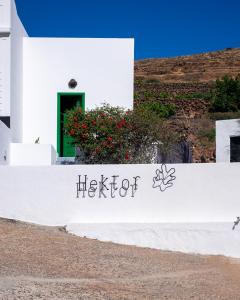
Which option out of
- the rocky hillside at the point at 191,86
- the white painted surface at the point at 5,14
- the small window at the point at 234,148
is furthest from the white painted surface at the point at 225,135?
the white painted surface at the point at 5,14

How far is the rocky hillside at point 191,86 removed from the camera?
83.4 feet

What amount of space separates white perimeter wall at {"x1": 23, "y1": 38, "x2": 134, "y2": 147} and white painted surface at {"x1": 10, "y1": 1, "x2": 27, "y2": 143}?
0.43 meters

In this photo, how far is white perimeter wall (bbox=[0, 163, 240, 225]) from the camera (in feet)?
41.6

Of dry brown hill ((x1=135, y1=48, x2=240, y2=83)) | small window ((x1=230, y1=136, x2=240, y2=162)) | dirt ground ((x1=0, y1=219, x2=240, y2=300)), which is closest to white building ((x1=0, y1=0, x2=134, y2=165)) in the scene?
small window ((x1=230, y1=136, x2=240, y2=162))

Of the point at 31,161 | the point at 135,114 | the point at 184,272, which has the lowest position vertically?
the point at 184,272

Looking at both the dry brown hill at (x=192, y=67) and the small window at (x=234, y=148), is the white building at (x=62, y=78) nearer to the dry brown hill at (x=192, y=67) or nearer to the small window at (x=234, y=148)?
the small window at (x=234, y=148)

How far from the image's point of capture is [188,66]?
5466cm

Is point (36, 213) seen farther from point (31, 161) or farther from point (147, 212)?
point (31, 161)

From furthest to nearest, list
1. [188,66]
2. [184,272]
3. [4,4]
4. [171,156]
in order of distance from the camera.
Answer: [188,66] < [171,156] < [4,4] < [184,272]

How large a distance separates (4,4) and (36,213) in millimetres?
6207

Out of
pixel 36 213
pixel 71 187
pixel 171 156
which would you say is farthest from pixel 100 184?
pixel 171 156

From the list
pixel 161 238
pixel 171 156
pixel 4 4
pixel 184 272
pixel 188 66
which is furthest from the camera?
pixel 188 66

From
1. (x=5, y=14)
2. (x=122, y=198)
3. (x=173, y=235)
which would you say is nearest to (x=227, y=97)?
(x=5, y=14)

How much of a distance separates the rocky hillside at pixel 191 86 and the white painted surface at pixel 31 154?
21.3 feet
